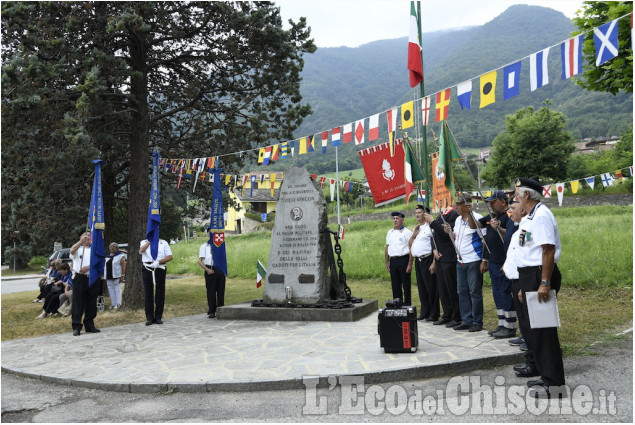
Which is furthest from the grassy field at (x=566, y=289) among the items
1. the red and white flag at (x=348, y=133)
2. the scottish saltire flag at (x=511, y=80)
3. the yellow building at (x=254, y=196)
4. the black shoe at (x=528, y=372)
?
the red and white flag at (x=348, y=133)

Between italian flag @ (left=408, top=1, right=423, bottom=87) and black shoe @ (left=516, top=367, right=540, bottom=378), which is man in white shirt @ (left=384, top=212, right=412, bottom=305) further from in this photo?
black shoe @ (left=516, top=367, right=540, bottom=378)

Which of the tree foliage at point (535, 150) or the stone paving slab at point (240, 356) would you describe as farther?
the tree foliage at point (535, 150)

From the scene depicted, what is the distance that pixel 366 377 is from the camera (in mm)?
5410

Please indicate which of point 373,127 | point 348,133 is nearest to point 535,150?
point 348,133

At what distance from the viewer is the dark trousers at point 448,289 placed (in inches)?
311

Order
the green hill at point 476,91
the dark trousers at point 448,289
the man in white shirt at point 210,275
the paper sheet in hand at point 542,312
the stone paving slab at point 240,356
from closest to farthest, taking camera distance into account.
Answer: the paper sheet in hand at point 542,312, the stone paving slab at point 240,356, the dark trousers at point 448,289, the man in white shirt at point 210,275, the green hill at point 476,91

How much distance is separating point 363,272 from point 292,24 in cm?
909

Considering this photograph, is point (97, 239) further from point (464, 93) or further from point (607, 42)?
point (607, 42)

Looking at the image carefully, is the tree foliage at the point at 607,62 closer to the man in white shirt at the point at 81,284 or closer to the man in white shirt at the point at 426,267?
the man in white shirt at the point at 426,267

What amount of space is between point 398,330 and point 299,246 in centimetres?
415

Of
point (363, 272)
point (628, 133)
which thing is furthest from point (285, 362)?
point (628, 133)

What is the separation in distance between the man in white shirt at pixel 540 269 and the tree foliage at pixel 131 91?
8.72 m

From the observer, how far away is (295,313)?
9.46 meters

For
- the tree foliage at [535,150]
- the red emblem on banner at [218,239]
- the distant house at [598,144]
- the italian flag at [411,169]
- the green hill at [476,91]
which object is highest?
the green hill at [476,91]
